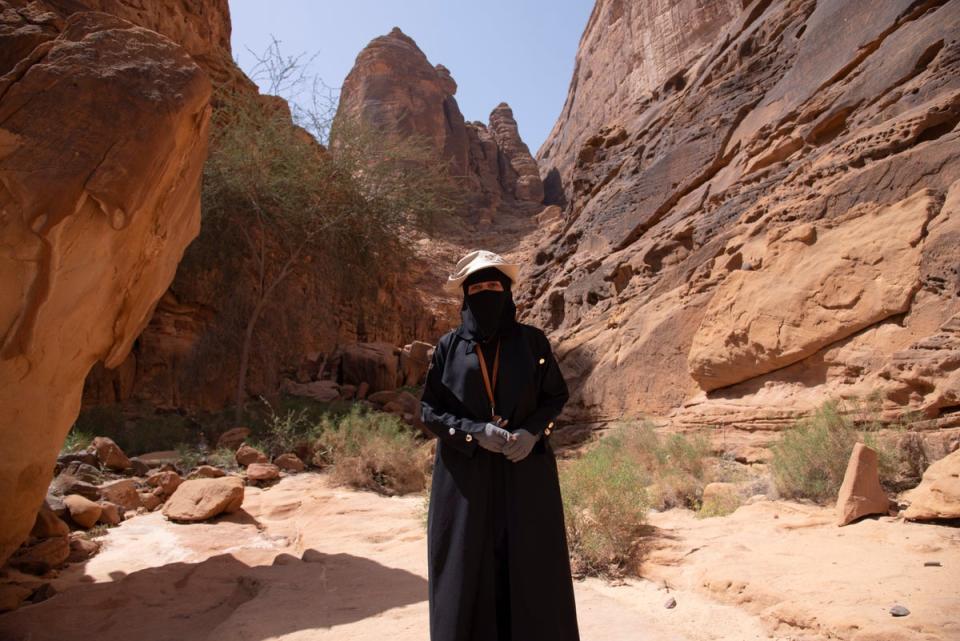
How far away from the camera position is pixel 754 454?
612cm

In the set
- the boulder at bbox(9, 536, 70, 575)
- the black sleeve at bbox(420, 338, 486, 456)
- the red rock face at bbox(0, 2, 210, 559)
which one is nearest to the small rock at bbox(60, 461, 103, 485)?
the boulder at bbox(9, 536, 70, 575)

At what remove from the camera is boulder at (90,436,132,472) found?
6.86 m

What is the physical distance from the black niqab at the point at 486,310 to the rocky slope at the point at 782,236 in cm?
432

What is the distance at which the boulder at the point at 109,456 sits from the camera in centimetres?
686

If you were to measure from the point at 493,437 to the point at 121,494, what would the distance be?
16.8 ft

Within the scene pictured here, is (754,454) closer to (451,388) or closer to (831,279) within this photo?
(831,279)

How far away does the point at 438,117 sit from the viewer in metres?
39.2

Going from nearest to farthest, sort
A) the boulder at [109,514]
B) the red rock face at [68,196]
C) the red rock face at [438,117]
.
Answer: the red rock face at [68,196]
the boulder at [109,514]
the red rock face at [438,117]

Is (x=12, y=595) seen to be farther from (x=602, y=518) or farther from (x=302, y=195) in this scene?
(x=302, y=195)

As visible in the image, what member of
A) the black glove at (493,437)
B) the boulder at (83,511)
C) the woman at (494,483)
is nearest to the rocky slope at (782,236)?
the woman at (494,483)

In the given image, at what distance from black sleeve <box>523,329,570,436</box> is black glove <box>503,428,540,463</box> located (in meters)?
0.12

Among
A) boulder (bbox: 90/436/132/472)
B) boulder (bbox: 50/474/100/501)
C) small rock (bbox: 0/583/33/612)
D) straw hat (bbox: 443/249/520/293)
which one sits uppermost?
straw hat (bbox: 443/249/520/293)

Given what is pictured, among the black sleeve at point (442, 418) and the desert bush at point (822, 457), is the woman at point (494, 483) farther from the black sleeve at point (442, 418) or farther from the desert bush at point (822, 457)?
the desert bush at point (822, 457)

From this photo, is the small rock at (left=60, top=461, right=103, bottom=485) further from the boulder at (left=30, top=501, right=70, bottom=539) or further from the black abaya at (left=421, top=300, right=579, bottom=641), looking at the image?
the black abaya at (left=421, top=300, right=579, bottom=641)
